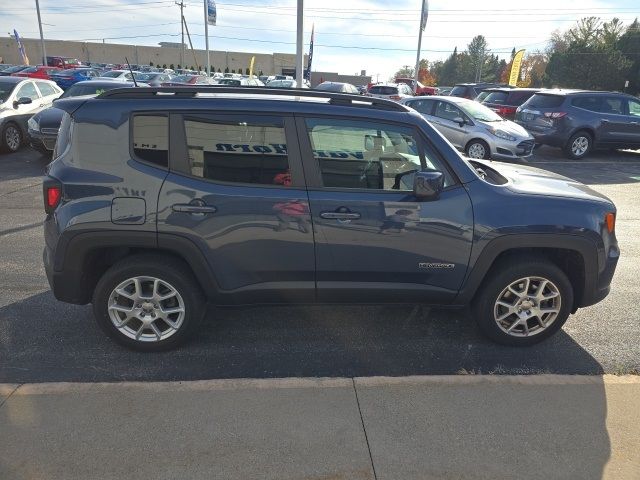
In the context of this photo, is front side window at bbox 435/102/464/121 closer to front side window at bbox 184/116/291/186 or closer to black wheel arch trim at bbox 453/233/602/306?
black wheel arch trim at bbox 453/233/602/306

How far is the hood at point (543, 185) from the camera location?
3.43 m

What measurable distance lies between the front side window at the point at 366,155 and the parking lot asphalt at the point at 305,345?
1.17m

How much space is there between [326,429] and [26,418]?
5.39 ft

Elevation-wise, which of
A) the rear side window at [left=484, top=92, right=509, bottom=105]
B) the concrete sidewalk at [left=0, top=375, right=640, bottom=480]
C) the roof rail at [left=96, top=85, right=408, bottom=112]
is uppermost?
the roof rail at [left=96, top=85, right=408, bottom=112]

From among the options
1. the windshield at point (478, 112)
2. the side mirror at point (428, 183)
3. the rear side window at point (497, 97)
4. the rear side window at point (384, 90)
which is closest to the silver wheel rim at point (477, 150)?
the windshield at point (478, 112)

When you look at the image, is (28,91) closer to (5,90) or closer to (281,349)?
(5,90)

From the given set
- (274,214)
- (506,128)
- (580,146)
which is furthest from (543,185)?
(580,146)

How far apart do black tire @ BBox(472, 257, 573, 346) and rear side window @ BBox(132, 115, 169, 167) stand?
241 cm

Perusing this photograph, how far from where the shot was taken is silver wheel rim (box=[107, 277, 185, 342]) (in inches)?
130

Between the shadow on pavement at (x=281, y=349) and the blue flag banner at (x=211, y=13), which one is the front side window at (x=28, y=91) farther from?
the blue flag banner at (x=211, y=13)

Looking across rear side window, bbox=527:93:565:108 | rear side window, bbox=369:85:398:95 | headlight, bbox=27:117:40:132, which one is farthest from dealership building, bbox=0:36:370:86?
headlight, bbox=27:117:40:132

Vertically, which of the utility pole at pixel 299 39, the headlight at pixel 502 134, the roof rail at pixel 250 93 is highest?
the utility pole at pixel 299 39

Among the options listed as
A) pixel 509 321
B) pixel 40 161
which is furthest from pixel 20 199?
pixel 509 321

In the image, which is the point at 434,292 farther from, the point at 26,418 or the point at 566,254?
the point at 26,418
